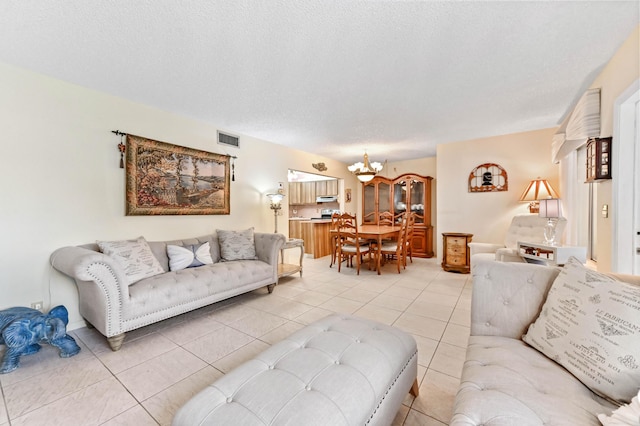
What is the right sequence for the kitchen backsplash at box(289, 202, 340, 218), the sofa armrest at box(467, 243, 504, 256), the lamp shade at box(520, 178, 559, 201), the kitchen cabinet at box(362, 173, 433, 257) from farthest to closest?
the kitchen backsplash at box(289, 202, 340, 218), the kitchen cabinet at box(362, 173, 433, 257), the sofa armrest at box(467, 243, 504, 256), the lamp shade at box(520, 178, 559, 201)

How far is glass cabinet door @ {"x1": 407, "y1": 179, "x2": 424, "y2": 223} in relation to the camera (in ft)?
19.6

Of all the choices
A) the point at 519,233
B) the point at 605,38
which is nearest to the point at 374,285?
the point at 519,233

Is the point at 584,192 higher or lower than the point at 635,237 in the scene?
Result: higher

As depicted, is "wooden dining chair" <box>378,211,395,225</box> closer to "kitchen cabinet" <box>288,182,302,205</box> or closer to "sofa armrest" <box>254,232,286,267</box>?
"kitchen cabinet" <box>288,182,302,205</box>

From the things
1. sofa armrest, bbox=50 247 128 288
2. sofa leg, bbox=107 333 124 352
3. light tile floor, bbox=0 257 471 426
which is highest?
sofa armrest, bbox=50 247 128 288

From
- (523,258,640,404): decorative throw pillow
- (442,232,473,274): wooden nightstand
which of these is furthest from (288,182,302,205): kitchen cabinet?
(523,258,640,404): decorative throw pillow

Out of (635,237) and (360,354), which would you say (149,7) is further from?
(635,237)

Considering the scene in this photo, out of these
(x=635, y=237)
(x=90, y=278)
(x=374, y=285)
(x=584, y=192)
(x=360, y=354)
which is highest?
(x=584, y=192)

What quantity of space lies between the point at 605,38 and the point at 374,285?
331 centimetres

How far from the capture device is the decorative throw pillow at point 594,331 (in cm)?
87

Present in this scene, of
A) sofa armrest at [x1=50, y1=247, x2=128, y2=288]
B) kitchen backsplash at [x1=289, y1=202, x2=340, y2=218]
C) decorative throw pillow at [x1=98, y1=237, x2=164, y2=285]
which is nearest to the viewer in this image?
sofa armrest at [x1=50, y1=247, x2=128, y2=288]

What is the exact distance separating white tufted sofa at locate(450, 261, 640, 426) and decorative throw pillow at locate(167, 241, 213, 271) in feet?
9.34

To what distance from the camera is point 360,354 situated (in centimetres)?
120

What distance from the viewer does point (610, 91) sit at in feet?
7.18
